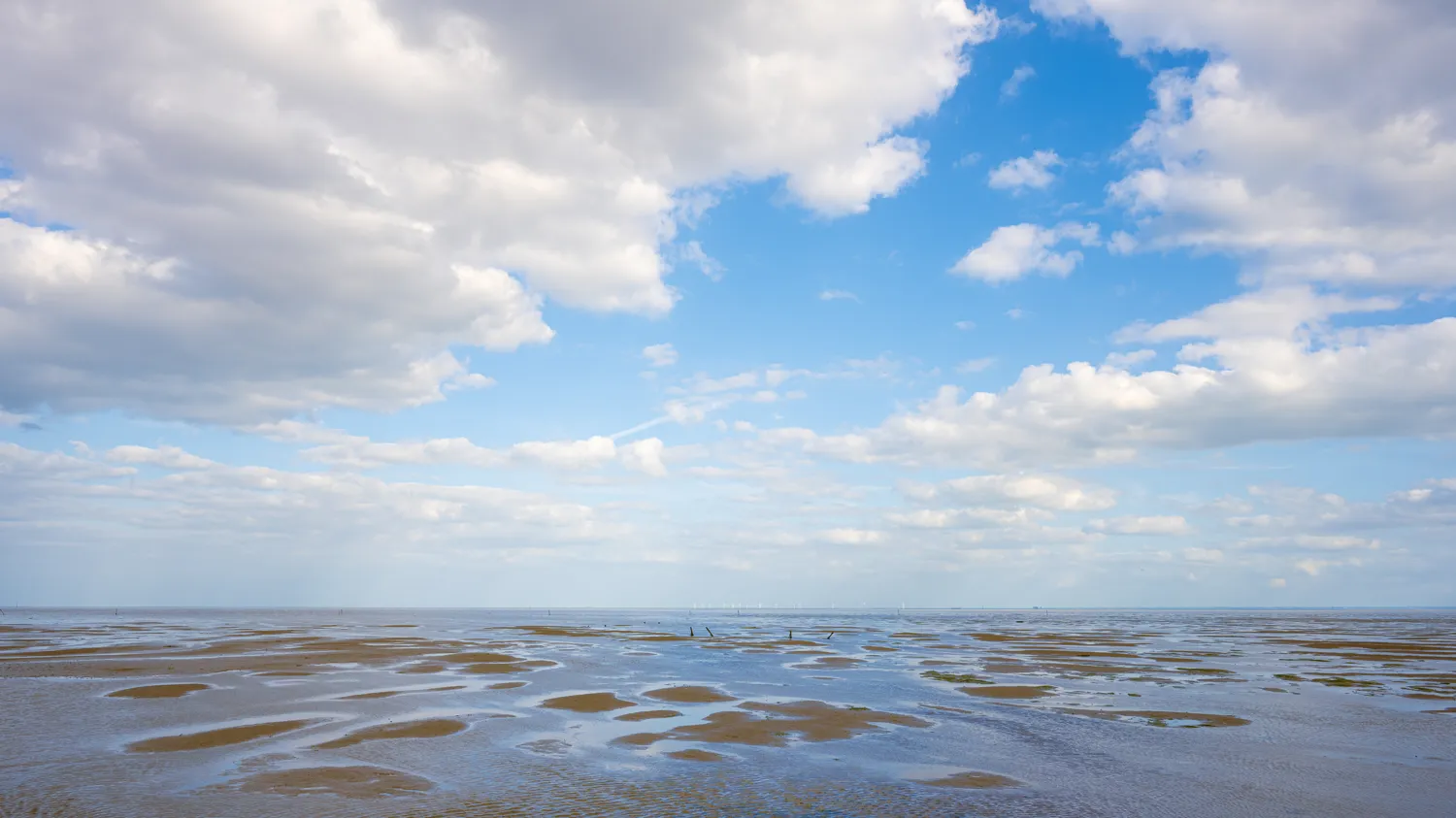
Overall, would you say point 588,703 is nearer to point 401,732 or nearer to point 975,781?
point 401,732

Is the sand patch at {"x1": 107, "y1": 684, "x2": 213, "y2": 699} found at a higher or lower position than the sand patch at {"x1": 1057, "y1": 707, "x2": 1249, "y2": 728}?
higher

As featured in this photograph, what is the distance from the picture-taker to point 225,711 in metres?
24.5

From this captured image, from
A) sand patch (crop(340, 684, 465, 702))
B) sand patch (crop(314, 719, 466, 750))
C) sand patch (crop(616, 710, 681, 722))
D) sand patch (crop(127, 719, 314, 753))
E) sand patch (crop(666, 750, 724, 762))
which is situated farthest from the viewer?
sand patch (crop(340, 684, 465, 702))

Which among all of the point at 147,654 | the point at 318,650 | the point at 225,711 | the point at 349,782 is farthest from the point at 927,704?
the point at 147,654

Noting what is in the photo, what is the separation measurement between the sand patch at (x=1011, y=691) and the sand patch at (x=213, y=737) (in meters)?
24.0

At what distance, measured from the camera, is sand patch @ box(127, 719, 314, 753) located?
62.2 feet

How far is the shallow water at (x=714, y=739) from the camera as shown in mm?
15031

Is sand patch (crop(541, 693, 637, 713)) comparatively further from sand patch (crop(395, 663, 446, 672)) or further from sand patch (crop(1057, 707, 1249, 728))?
sand patch (crop(1057, 707, 1249, 728))

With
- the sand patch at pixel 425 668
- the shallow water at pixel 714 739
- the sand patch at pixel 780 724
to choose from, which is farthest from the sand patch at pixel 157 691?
the sand patch at pixel 780 724

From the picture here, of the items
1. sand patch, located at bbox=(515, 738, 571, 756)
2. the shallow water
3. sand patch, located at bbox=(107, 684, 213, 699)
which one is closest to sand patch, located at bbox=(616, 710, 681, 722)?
the shallow water

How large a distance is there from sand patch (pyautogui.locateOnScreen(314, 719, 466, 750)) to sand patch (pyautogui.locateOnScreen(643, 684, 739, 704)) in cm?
813

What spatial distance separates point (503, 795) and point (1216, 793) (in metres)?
14.2

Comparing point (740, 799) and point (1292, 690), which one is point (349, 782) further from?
point (1292, 690)

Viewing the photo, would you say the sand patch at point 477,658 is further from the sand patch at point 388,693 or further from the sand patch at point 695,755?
the sand patch at point 695,755
